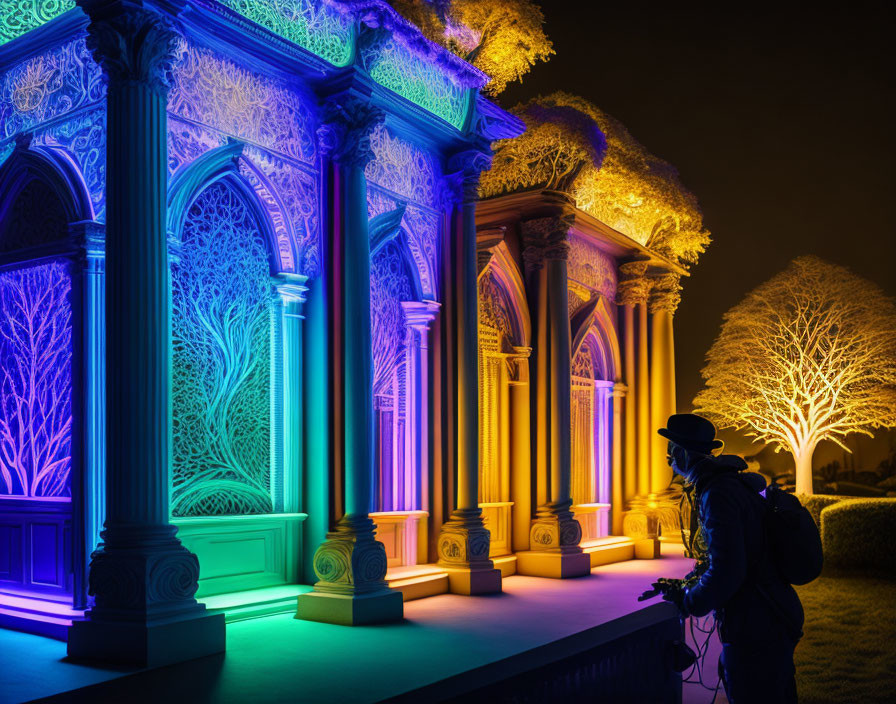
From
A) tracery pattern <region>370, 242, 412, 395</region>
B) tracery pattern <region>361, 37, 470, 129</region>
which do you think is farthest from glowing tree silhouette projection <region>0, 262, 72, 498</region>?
tracery pattern <region>361, 37, 470, 129</region>

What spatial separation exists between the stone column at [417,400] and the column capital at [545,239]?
8.68 ft

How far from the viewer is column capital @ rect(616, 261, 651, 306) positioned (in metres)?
14.7

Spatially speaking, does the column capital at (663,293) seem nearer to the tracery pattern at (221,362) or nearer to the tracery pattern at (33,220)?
the tracery pattern at (221,362)

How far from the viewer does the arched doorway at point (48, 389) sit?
662 cm

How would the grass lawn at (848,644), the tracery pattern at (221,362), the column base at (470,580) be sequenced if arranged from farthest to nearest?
the column base at (470,580)
the tracery pattern at (221,362)
the grass lawn at (848,644)

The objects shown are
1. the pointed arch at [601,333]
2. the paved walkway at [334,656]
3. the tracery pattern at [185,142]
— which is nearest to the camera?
the paved walkway at [334,656]

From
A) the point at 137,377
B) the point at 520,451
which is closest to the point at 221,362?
the point at 137,377

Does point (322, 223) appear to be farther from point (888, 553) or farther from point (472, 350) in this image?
point (888, 553)

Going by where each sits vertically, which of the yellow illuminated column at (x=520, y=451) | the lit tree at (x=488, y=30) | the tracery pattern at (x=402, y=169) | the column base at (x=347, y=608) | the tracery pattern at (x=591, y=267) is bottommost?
the column base at (x=347, y=608)

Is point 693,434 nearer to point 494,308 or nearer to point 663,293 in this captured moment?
point 494,308

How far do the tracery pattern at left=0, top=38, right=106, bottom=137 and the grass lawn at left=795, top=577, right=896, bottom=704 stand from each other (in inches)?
267

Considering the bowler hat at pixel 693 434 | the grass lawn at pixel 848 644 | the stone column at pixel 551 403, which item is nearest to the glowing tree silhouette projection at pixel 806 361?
the grass lawn at pixel 848 644

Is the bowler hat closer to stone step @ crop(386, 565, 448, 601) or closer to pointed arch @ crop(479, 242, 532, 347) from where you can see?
stone step @ crop(386, 565, 448, 601)

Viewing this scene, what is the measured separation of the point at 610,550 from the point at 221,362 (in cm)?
732
